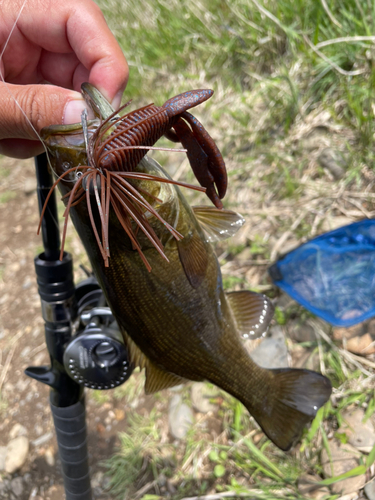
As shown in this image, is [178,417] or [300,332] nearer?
[300,332]

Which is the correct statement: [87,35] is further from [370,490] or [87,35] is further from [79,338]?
[370,490]

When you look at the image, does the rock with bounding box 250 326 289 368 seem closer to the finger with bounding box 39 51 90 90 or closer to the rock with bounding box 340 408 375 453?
the rock with bounding box 340 408 375 453

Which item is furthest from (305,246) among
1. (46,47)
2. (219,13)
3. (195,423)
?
(219,13)

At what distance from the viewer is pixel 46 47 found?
2.08m

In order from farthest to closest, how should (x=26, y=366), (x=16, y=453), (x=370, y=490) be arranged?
(x=26, y=366)
(x=16, y=453)
(x=370, y=490)

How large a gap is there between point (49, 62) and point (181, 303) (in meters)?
1.50

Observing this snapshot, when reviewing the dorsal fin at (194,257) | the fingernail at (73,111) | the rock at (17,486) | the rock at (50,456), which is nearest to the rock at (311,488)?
the dorsal fin at (194,257)

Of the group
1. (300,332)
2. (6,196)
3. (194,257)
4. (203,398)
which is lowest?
(203,398)

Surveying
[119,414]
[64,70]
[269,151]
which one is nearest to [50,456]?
[119,414]

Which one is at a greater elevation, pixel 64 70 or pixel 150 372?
pixel 64 70

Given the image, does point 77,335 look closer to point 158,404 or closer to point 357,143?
point 158,404

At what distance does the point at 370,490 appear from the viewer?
7.07 feet

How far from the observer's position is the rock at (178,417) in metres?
2.87

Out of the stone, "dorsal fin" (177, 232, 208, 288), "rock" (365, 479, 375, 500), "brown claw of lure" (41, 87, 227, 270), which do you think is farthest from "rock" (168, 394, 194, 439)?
"brown claw of lure" (41, 87, 227, 270)
